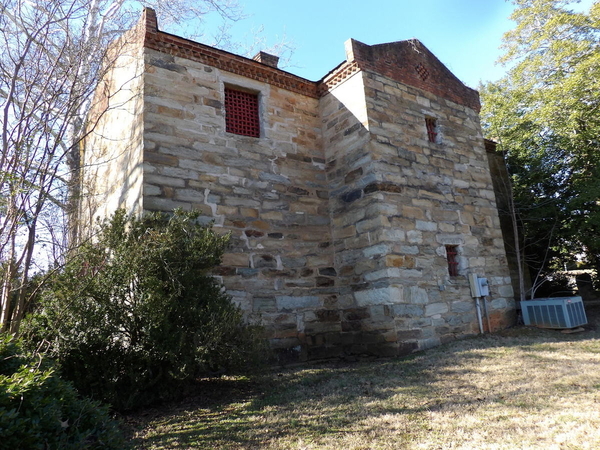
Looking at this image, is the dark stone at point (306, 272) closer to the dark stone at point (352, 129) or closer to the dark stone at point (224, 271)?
→ the dark stone at point (224, 271)

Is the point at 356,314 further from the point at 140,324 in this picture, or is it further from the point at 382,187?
the point at 140,324

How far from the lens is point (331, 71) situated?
7453 mm

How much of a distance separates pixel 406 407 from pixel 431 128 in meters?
5.63

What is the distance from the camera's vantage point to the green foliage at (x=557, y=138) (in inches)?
363

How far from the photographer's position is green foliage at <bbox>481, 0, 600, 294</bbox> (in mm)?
9227

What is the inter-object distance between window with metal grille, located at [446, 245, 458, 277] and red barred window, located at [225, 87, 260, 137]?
148 inches

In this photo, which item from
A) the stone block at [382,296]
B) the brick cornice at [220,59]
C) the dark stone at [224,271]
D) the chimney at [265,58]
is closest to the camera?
the dark stone at [224,271]

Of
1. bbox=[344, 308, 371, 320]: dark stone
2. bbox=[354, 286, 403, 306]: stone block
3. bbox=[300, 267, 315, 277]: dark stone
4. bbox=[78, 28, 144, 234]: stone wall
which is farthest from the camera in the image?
bbox=[300, 267, 315, 277]: dark stone

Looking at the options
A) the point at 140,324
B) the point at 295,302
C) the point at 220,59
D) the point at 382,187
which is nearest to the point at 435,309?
the point at 382,187

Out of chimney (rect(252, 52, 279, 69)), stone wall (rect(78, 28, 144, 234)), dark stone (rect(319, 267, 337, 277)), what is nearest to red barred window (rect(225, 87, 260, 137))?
chimney (rect(252, 52, 279, 69))

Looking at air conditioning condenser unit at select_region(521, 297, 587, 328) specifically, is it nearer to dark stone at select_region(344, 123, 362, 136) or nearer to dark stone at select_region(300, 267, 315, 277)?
dark stone at select_region(300, 267, 315, 277)

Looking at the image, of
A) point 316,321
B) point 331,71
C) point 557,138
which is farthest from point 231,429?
point 557,138

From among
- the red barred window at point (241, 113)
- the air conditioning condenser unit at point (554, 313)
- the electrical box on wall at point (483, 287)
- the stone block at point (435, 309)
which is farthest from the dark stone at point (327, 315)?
the air conditioning condenser unit at point (554, 313)

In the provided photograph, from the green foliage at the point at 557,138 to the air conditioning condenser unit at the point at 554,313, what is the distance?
1.96 m
